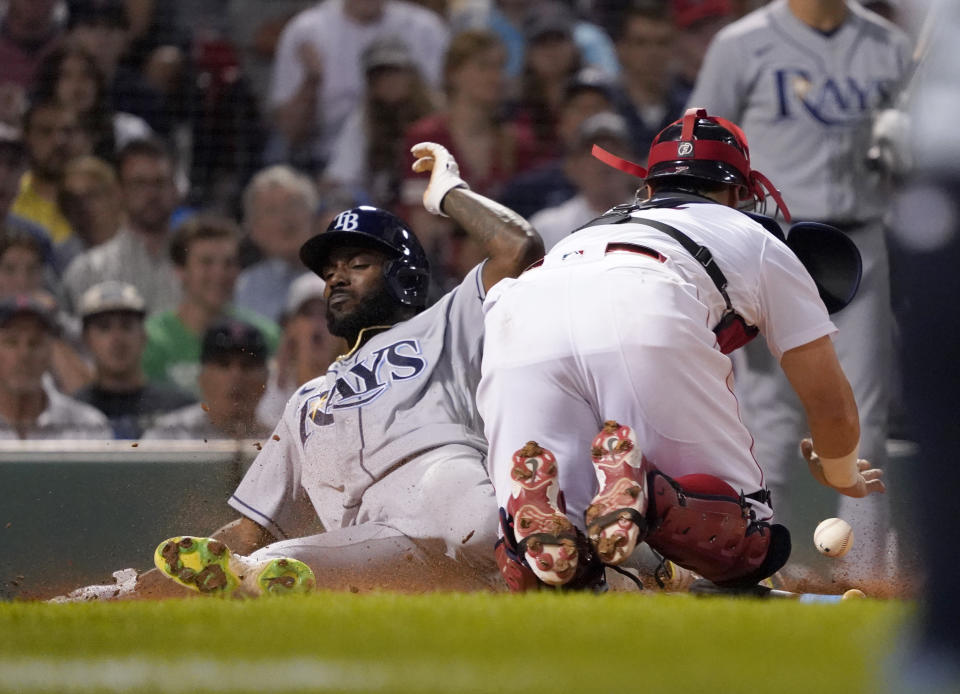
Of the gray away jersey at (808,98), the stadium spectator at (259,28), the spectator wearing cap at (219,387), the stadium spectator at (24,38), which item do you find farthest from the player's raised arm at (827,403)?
the stadium spectator at (24,38)

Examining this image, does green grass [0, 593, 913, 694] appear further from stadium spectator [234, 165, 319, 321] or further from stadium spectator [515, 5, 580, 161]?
stadium spectator [515, 5, 580, 161]

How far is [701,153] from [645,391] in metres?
1.00

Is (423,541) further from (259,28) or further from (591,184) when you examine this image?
(259,28)

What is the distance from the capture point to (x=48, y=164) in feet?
30.6

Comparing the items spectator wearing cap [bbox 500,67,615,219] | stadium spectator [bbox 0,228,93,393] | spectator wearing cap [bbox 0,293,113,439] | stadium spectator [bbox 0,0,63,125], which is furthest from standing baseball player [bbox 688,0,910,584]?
stadium spectator [bbox 0,0,63,125]

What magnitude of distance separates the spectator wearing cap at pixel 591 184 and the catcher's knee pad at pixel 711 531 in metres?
4.34

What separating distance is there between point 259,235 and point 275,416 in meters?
2.15

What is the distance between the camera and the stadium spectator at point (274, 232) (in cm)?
877

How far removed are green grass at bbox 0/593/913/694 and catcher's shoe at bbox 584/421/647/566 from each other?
0.58 feet

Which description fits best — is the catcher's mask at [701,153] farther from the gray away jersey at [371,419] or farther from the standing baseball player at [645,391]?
the gray away jersey at [371,419]

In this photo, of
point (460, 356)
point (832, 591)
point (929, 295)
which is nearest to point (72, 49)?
point (460, 356)

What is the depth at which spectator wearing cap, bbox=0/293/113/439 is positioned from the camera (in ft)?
25.8

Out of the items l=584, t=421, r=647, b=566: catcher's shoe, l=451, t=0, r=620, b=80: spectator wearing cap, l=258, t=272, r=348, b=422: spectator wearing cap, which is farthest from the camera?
l=451, t=0, r=620, b=80: spectator wearing cap

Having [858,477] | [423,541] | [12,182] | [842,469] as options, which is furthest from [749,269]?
[12,182]
